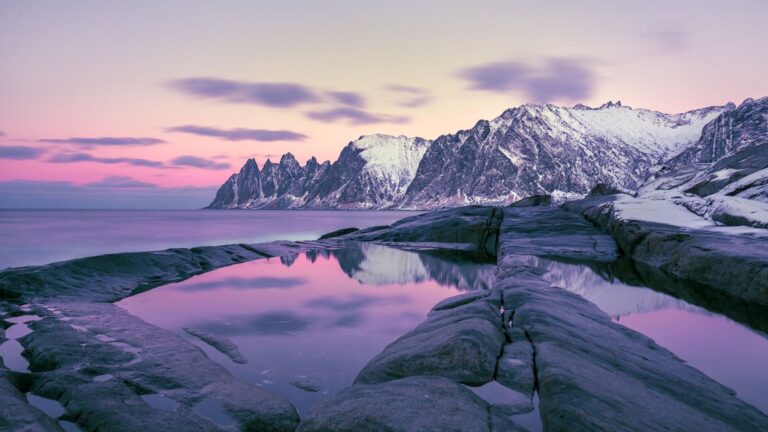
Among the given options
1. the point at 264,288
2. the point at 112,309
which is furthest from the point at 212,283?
the point at 112,309

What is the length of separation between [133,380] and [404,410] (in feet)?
16.4

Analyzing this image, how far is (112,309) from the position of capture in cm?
1309

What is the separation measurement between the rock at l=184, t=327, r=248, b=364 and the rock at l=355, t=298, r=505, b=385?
10.6ft

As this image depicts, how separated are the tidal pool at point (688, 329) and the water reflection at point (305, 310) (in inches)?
183

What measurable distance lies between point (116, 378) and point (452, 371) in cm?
565

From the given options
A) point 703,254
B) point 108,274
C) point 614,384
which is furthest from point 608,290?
point 108,274

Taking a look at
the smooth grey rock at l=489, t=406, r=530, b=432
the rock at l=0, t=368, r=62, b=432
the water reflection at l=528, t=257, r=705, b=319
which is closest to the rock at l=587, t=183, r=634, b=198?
the water reflection at l=528, t=257, r=705, b=319

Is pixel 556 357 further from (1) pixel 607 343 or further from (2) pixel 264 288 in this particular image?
(2) pixel 264 288

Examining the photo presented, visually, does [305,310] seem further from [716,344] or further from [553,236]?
[553,236]

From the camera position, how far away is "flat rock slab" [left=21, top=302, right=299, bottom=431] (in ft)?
20.7

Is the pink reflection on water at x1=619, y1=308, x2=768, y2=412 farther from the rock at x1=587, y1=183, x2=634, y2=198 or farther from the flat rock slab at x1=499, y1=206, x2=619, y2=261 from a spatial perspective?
the rock at x1=587, y1=183, x2=634, y2=198

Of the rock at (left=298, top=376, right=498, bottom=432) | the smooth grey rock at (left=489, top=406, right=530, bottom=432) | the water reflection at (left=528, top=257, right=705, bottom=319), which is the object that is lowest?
the water reflection at (left=528, top=257, right=705, bottom=319)

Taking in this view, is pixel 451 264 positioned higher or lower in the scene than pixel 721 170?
lower

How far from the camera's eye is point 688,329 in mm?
12508
